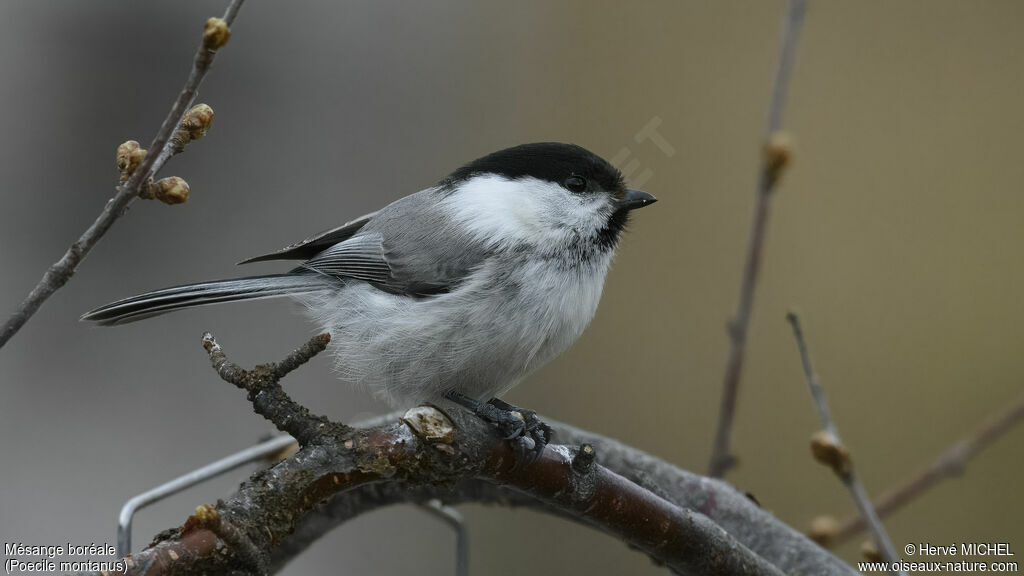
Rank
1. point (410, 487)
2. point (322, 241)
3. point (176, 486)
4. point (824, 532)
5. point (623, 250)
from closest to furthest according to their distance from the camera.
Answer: point (410, 487)
point (176, 486)
point (824, 532)
point (322, 241)
point (623, 250)

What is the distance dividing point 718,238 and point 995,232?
970 millimetres

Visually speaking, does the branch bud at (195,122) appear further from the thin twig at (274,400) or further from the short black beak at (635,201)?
the short black beak at (635,201)

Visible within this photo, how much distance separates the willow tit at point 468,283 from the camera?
66.4 inches

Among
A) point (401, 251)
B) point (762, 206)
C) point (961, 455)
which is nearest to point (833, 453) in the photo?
point (961, 455)

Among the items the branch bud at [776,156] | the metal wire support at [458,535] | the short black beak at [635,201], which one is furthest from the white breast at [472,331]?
the branch bud at [776,156]

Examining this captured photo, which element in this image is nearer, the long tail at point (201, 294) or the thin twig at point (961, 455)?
the thin twig at point (961, 455)

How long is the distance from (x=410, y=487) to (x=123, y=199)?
0.56 metres

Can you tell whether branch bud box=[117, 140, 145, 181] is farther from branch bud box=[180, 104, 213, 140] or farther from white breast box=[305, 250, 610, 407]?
white breast box=[305, 250, 610, 407]

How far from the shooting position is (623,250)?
2.66m

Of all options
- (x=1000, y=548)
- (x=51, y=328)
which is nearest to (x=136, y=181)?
(x=1000, y=548)

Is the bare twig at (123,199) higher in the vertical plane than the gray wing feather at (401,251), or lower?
higher

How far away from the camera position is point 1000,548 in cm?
185

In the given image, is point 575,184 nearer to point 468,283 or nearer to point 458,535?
point 468,283

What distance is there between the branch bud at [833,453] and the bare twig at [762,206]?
23 centimetres
